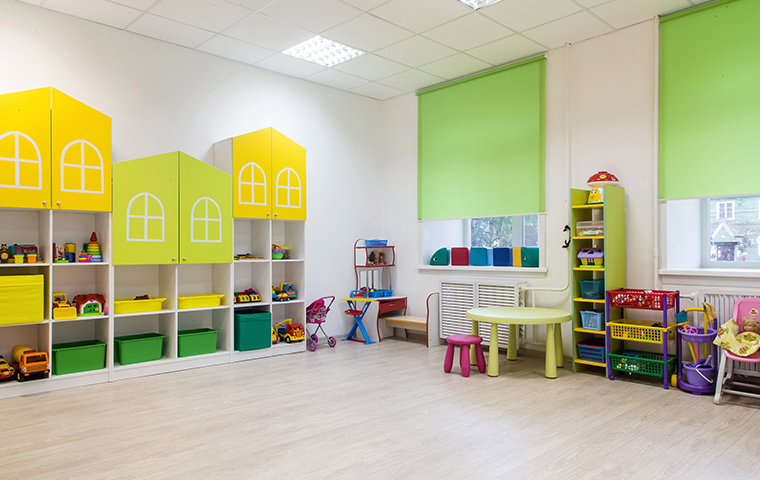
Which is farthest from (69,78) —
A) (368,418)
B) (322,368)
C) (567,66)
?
(567,66)

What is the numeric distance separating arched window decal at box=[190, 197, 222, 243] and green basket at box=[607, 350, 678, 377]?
4046mm

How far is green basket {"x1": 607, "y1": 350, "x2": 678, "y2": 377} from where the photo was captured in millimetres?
4422

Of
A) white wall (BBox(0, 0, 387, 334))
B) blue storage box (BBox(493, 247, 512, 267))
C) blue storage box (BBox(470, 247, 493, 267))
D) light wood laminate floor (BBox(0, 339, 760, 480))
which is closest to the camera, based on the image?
light wood laminate floor (BBox(0, 339, 760, 480))

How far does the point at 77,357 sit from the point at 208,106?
294cm

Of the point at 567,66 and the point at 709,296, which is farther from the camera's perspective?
the point at 567,66

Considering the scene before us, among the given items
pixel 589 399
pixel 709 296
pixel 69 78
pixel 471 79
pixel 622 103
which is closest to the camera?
pixel 589 399

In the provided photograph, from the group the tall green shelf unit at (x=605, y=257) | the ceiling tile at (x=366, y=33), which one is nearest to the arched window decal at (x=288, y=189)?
the ceiling tile at (x=366, y=33)

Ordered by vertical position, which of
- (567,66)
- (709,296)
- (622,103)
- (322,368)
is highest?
(567,66)

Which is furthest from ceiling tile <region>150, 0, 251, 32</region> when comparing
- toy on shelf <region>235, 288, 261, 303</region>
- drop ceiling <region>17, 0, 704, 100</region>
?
toy on shelf <region>235, 288, 261, 303</region>

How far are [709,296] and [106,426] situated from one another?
16.3 ft

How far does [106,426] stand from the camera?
3492 millimetres

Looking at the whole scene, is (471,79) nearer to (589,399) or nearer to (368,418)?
(589,399)

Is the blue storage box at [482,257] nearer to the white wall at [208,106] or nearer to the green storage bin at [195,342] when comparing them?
the white wall at [208,106]

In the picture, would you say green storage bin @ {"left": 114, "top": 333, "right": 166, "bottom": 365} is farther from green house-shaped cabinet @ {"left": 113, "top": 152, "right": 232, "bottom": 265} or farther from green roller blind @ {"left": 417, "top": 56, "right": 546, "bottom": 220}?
green roller blind @ {"left": 417, "top": 56, "right": 546, "bottom": 220}
